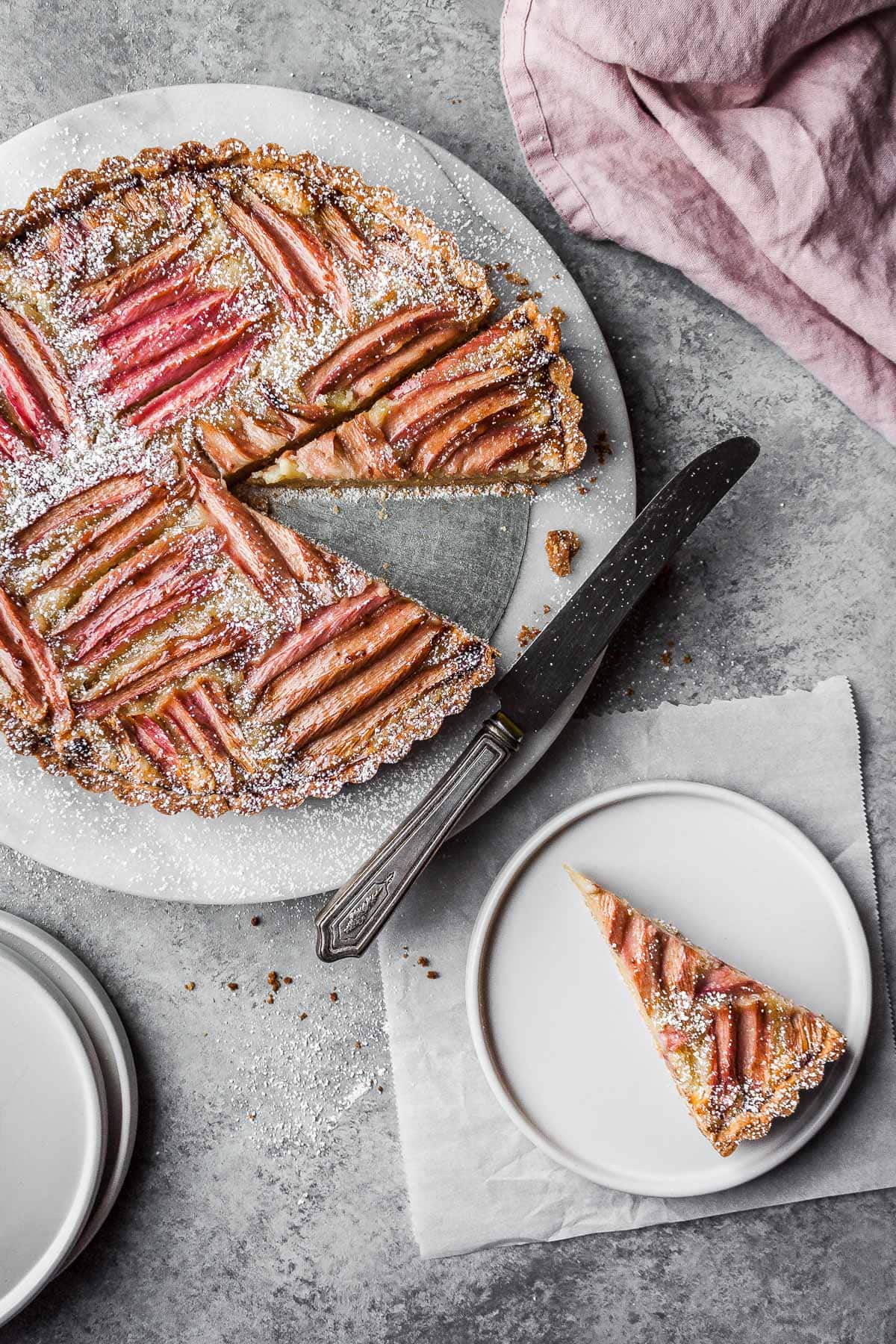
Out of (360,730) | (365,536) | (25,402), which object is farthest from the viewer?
(365,536)

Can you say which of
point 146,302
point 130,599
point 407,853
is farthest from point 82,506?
point 407,853

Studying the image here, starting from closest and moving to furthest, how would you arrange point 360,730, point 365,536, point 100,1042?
point 360,730
point 365,536
point 100,1042

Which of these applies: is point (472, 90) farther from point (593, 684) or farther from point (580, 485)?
point (593, 684)

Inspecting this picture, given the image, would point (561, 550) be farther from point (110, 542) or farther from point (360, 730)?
point (110, 542)

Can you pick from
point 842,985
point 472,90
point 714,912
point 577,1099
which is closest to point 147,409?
point 472,90

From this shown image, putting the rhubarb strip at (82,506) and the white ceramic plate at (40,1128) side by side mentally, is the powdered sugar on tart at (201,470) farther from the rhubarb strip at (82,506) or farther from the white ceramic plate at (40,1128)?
the white ceramic plate at (40,1128)

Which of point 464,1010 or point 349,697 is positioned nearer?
point 349,697

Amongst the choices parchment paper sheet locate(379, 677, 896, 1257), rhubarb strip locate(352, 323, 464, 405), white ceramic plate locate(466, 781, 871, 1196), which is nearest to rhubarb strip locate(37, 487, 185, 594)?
rhubarb strip locate(352, 323, 464, 405)
